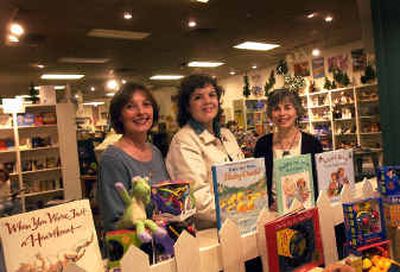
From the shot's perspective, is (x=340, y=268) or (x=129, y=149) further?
(x=129, y=149)

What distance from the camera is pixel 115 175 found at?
4.35 feet

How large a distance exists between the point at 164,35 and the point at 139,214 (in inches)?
241

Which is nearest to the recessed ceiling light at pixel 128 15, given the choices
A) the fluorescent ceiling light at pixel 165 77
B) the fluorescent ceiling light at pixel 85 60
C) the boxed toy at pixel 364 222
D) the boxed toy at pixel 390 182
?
the fluorescent ceiling light at pixel 85 60

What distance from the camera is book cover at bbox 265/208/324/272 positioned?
1.06m

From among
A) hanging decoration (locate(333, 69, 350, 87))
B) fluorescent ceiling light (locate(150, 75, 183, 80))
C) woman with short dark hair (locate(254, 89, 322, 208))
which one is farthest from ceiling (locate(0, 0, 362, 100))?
woman with short dark hair (locate(254, 89, 322, 208))

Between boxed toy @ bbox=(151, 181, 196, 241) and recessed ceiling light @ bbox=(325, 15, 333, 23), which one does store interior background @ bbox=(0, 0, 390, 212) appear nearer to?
recessed ceiling light @ bbox=(325, 15, 333, 23)

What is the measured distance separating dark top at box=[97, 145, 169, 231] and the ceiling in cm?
394

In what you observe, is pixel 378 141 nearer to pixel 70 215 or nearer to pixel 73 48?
pixel 73 48

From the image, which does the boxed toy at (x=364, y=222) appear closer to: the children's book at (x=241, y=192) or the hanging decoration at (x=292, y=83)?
the children's book at (x=241, y=192)

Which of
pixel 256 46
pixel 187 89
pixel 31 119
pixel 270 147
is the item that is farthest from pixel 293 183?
pixel 256 46

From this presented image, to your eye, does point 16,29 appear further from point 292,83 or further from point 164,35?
point 292,83

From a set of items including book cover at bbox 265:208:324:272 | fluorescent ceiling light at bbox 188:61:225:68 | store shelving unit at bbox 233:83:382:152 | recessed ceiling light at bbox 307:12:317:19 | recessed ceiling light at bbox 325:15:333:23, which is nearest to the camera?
book cover at bbox 265:208:324:272

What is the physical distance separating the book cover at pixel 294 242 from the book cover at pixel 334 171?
0.20m

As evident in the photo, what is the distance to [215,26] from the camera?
20.9 ft
